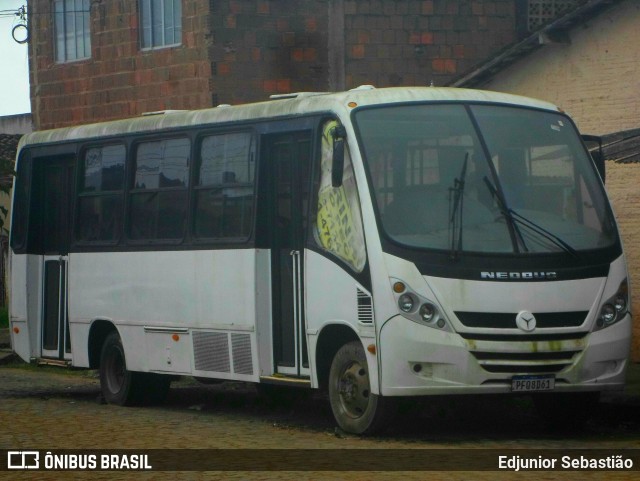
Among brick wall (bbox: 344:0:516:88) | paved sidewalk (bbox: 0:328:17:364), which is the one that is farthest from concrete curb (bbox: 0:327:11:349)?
brick wall (bbox: 344:0:516:88)

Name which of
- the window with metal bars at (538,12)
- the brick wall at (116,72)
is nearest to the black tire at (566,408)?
the brick wall at (116,72)

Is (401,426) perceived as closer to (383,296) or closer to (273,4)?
(383,296)

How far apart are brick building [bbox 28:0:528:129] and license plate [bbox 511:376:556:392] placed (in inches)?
476

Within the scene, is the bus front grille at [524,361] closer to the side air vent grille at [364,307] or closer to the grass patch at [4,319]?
the side air vent grille at [364,307]

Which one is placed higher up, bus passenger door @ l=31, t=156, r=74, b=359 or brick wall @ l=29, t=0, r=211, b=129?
brick wall @ l=29, t=0, r=211, b=129

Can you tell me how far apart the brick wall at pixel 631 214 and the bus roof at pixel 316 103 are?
17.6 ft

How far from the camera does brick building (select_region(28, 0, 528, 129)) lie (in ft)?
74.2

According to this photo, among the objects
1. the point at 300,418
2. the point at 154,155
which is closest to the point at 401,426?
the point at 300,418

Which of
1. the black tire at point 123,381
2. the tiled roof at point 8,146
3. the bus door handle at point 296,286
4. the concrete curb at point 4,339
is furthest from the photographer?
the tiled roof at point 8,146

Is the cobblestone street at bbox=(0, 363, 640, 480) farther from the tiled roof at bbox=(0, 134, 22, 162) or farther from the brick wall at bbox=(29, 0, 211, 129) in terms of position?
the tiled roof at bbox=(0, 134, 22, 162)

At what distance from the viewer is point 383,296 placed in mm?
11070

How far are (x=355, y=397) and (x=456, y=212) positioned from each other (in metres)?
1.63

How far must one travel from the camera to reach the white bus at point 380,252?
11.1m

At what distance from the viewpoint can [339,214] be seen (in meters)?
11.8
